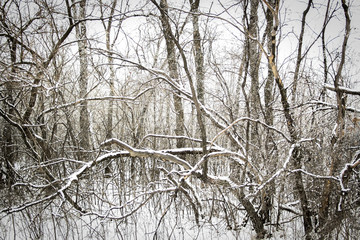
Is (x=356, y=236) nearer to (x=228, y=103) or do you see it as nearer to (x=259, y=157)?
(x=259, y=157)

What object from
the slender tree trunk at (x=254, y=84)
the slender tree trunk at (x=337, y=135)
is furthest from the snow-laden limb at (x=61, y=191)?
the slender tree trunk at (x=337, y=135)

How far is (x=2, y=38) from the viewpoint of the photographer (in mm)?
5016

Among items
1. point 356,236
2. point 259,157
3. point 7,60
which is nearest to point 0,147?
point 7,60

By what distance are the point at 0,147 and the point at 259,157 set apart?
17.0 feet

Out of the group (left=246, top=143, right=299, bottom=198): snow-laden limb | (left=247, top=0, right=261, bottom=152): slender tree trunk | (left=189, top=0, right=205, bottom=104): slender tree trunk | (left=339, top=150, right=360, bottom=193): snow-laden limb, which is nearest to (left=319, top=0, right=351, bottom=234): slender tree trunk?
(left=339, top=150, right=360, bottom=193): snow-laden limb

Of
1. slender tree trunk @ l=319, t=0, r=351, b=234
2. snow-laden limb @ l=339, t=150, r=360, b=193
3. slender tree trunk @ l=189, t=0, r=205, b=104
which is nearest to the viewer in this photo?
snow-laden limb @ l=339, t=150, r=360, b=193

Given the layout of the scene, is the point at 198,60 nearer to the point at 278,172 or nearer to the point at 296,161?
the point at 296,161

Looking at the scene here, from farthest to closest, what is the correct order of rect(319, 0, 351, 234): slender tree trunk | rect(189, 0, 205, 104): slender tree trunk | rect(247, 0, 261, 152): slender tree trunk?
1. rect(189, 0, 205, 104): slender tree trunk
2. rect(247, 0, 261, 152): slender tree trunk
3. rect(319, 0, 351, 234): slender tree trunk

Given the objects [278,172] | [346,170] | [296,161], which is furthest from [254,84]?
[346,170]

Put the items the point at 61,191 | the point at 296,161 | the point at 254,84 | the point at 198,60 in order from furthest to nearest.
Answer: the point at 198,60, the point at 254,84, the point at 296,161, the point at 61,191

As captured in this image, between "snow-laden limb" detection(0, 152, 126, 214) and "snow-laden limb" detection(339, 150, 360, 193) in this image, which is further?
"snow-laden limb" detection(0, 152, 126, 214)

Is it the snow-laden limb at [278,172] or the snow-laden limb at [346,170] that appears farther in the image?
the snow-laden limb at [278,172]

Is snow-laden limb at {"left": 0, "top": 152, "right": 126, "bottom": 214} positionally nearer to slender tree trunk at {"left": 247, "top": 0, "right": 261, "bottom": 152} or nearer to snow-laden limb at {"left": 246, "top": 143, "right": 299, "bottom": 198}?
snow-laden limb at {"left": 246, "top": 143, "right": 299, "bottom": 198}

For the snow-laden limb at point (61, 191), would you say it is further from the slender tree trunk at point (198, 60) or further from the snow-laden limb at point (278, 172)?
the slender tree trunk at point (198, 60)
